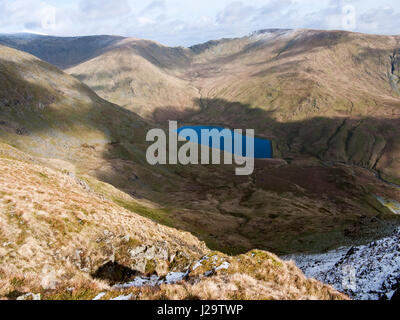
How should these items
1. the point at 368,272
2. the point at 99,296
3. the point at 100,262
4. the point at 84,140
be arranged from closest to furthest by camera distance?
the point at 99,296 < the point at 100,262 < the point at 368,272 < the point at 84,140

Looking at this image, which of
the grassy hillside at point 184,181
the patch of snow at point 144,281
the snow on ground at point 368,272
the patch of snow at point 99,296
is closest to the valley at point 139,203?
the patch of snow at point 99,296

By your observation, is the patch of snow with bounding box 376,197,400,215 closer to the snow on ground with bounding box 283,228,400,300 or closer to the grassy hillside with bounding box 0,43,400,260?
the grassy hillside with bounding box 0,43,400,260

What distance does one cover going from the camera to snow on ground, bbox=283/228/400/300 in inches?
885

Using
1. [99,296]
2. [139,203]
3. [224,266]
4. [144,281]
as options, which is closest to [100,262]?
[144,281]

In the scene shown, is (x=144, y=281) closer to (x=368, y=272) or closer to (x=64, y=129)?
(x=368, y=272)

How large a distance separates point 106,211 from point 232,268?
15.7 m

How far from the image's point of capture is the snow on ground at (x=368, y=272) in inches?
885

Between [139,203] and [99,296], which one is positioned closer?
[99,296]

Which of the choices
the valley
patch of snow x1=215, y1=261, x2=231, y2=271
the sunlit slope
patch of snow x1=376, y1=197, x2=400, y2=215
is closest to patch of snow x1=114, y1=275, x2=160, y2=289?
the valley

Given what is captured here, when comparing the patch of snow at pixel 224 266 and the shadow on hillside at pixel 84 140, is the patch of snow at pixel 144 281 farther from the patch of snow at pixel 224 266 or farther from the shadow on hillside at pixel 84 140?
the shadow on hillside at pixel 84 140

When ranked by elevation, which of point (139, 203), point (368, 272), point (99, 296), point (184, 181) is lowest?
point (368, 272)

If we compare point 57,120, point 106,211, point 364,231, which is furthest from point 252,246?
point 57,120

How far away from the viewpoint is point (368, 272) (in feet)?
86.6

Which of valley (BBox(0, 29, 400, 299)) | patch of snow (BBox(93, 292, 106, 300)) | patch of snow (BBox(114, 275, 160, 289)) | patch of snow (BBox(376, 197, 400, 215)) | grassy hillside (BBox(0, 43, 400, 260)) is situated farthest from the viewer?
patch of snow (BBox(376, 197, 400, 215))
